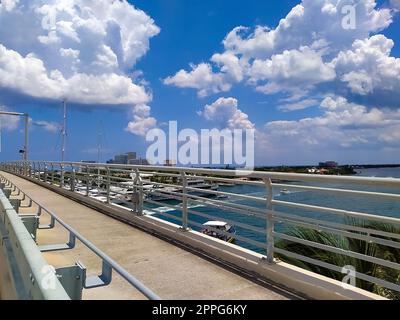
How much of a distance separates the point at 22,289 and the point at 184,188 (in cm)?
474

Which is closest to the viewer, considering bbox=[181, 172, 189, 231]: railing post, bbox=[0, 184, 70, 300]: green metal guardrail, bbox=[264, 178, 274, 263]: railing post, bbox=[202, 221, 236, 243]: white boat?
bbox=[0, 184, 70, 300]: green metal guardrail

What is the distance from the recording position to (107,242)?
7.32 metres

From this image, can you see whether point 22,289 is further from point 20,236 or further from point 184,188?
point 184,188

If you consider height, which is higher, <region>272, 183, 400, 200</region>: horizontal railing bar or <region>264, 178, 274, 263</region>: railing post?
<region>272, 183, 400, 200</region>: horizontal railing bar

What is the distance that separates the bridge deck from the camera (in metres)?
4.60

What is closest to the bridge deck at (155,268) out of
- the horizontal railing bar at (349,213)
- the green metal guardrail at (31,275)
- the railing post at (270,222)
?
the railing post at (270,222)

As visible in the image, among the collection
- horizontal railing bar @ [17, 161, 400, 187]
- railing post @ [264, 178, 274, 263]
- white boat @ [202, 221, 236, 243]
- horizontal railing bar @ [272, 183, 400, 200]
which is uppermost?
horizontal railing bar @ [17, 161, 400, 187]

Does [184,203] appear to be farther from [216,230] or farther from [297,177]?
[297,177]

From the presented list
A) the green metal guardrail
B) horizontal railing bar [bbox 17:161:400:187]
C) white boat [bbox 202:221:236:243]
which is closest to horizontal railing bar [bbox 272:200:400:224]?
horizontal railing bar [bbox 17:161:400:187]

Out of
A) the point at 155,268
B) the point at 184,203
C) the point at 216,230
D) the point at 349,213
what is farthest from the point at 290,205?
the point at 184,203

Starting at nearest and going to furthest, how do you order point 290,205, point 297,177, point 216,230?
point 297,177 → point 290,205 → point 216,230

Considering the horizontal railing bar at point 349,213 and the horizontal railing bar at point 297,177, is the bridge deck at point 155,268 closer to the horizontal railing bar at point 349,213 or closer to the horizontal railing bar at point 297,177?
the horizontal railing bar at point 349,213

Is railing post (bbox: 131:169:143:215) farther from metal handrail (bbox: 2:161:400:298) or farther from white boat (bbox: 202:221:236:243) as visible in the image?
white boat (bbox: 202:221:236:243)

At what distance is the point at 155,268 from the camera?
5.63 meters
